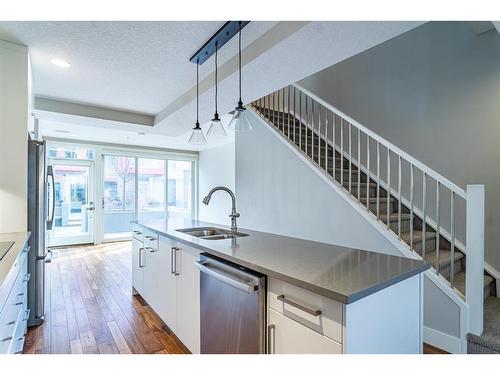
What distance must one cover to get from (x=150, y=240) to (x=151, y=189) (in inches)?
191

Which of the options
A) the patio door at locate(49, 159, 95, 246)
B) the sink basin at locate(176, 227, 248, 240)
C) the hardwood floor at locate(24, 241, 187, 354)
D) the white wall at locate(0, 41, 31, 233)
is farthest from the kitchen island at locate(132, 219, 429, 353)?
the patio door at locate(49, 159, 95, 246)

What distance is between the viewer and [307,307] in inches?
44.8

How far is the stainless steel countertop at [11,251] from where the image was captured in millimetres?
1290

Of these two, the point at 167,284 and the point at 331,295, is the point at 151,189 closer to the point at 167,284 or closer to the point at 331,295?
the point at 167,284

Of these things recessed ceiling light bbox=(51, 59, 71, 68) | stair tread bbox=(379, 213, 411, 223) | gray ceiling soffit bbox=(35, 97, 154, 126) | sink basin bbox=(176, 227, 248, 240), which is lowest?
sink basin bbox=(176, 227, 248, 240)

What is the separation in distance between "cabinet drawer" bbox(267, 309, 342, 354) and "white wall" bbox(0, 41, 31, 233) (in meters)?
2.11

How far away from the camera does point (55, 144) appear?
588 centimetres

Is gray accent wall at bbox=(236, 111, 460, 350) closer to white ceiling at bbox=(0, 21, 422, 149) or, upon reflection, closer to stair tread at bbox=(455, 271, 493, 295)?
stair tread at bbox=(455, 271, 493, 295)

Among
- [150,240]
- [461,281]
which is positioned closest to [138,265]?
[150,240]

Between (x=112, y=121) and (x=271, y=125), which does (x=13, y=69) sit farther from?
(x=271, y=125)

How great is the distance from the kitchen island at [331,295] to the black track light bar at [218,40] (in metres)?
1.49

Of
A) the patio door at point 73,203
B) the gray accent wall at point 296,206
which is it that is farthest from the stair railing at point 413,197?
the patio door at point 73,203

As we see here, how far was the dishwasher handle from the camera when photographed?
136 centimetres

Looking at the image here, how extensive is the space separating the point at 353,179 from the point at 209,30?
105 inches
